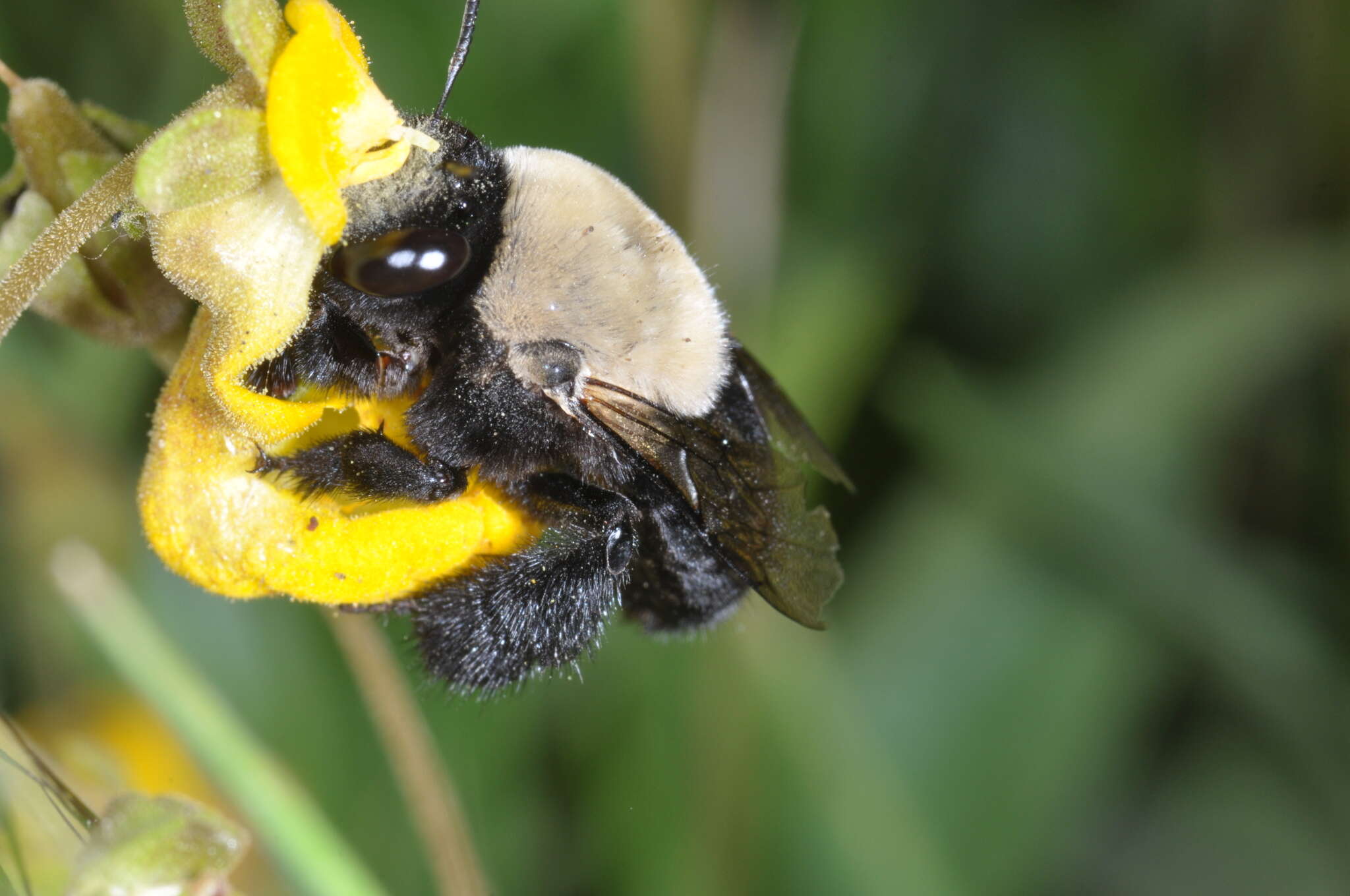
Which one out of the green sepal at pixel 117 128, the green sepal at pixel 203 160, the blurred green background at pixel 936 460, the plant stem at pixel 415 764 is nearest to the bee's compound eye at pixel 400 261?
the green sepal at pixel 203 160

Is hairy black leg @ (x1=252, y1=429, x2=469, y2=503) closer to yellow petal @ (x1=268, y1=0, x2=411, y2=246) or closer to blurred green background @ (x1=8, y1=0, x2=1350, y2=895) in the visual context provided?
yellow petal @ (x1=268, y1=0, x2=411, y2=246)

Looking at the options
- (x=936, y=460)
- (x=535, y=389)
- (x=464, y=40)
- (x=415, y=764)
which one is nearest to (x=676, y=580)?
(x=535, y=389)

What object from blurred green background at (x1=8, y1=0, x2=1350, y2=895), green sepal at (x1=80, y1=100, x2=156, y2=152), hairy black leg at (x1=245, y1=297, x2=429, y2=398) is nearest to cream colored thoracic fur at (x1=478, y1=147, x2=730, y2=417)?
hairy black leg at (x1=245, y1=297, x2=429, y2=398)

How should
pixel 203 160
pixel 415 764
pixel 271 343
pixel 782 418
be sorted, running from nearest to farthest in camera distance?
pixel 203 160 → pixel 271 343 → pixel 782 418 → pixel 415 764

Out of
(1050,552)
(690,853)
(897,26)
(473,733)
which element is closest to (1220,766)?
(1050,552)

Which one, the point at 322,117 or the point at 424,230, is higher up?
the point at 322,117

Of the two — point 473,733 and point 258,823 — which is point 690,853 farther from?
point 258,823

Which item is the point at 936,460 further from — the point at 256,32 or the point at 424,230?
the point at 256,32
